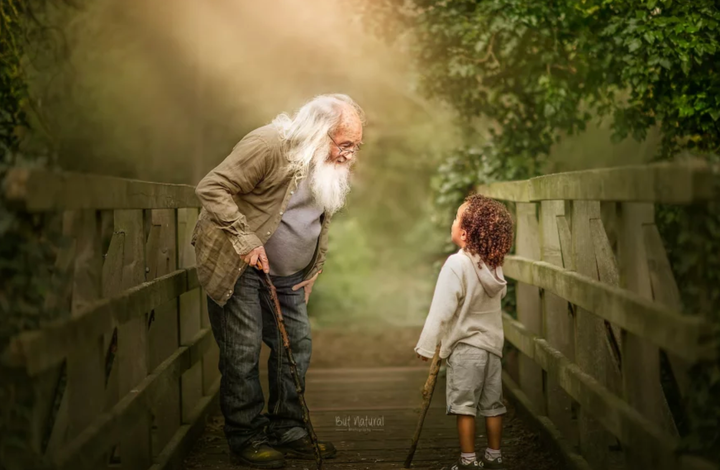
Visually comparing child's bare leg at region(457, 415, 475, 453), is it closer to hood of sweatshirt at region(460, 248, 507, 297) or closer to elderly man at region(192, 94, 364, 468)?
hood of sweatshirt at region(460, 248, 507, 297)

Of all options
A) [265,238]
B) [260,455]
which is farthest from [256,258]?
[260,455]

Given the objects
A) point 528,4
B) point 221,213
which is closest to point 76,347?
point 221,213

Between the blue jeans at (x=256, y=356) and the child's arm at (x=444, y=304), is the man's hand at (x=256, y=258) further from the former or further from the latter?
the child's arm at (x=444, y=304)

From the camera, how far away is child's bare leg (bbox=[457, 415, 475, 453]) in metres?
3.61

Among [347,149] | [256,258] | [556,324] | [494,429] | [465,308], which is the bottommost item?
[494,429]

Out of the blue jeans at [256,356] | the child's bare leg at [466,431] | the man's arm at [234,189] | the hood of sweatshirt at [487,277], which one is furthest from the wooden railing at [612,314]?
the man's arm at [234,189]

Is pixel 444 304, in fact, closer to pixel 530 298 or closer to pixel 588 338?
pixel 588 338

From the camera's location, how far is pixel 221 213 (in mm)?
3559

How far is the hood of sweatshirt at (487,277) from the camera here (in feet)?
11.9

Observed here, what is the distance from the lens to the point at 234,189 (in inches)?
144

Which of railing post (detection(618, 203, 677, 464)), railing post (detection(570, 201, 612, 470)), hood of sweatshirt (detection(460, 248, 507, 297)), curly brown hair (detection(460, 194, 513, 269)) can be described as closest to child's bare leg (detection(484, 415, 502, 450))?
railing post (detection(570, 201, 612, 470))

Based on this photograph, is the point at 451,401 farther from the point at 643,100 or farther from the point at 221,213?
the point at 643,100

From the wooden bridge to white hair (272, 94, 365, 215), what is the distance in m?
0.61

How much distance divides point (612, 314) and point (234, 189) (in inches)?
67.6
